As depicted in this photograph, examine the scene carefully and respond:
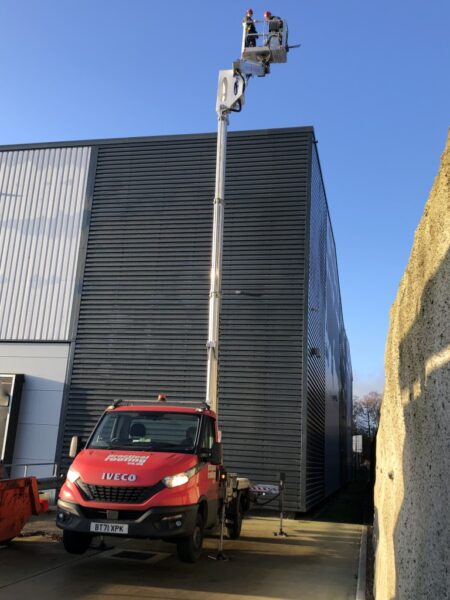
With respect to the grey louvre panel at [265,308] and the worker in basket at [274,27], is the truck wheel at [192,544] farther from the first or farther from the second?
the worker in basket at [274,27]

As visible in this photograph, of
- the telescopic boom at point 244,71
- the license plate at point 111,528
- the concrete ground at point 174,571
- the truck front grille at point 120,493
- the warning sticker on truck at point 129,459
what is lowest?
the concrete ground at point 174,571

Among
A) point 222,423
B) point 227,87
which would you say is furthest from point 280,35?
point 222,423

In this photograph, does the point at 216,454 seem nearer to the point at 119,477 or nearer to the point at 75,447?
the point at 119,477

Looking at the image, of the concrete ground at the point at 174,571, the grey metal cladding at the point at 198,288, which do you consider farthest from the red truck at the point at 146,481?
the grey metal cladding at the point at 198,288

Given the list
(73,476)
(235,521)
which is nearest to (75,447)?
(73,476)

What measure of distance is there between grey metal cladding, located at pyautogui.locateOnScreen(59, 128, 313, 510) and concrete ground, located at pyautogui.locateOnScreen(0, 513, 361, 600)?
15.1ft

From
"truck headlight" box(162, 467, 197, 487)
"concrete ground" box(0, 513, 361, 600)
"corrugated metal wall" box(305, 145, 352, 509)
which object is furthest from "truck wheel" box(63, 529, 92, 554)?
"corrugated metal wall" box(305, 145, 352, 509)

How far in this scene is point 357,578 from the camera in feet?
26.1

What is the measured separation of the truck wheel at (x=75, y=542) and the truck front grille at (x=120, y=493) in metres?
0.87

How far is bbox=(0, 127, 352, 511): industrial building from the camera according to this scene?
1505 centimetres

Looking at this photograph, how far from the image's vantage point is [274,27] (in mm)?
14039

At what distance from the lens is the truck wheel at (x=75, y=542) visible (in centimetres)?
801

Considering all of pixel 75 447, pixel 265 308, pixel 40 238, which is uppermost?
pixel 40 238

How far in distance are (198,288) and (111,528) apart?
9570 mm
